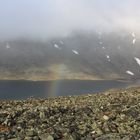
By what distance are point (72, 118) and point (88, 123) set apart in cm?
152

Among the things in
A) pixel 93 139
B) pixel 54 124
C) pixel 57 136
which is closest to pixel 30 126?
pixel 54 124

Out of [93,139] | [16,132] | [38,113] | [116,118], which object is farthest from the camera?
[38,113]

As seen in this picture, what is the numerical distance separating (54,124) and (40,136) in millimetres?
2441

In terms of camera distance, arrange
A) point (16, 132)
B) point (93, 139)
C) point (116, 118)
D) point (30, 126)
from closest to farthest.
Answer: point (93, 139)
point (16, 132)
point (30, 126)
point (116, 118)

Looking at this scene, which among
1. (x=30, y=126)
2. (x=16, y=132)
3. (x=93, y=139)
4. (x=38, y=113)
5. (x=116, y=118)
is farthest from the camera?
(x=38, y=113)

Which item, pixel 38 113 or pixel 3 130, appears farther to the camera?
pixel 38 113

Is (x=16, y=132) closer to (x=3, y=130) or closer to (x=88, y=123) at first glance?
(x=3, y=130)

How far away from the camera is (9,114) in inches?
781

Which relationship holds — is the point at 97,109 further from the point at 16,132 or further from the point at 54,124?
the point at 16,132

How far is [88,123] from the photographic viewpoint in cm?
1720

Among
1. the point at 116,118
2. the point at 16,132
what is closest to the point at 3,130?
the point at 16,132

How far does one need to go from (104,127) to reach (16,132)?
3391 millimetres

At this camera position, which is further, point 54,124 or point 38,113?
point 38,113

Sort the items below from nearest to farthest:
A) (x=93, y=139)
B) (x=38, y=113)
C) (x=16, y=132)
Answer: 1. (x=93, y=139)
2. (x=16, y=132)
3. (x=38, y=113)
